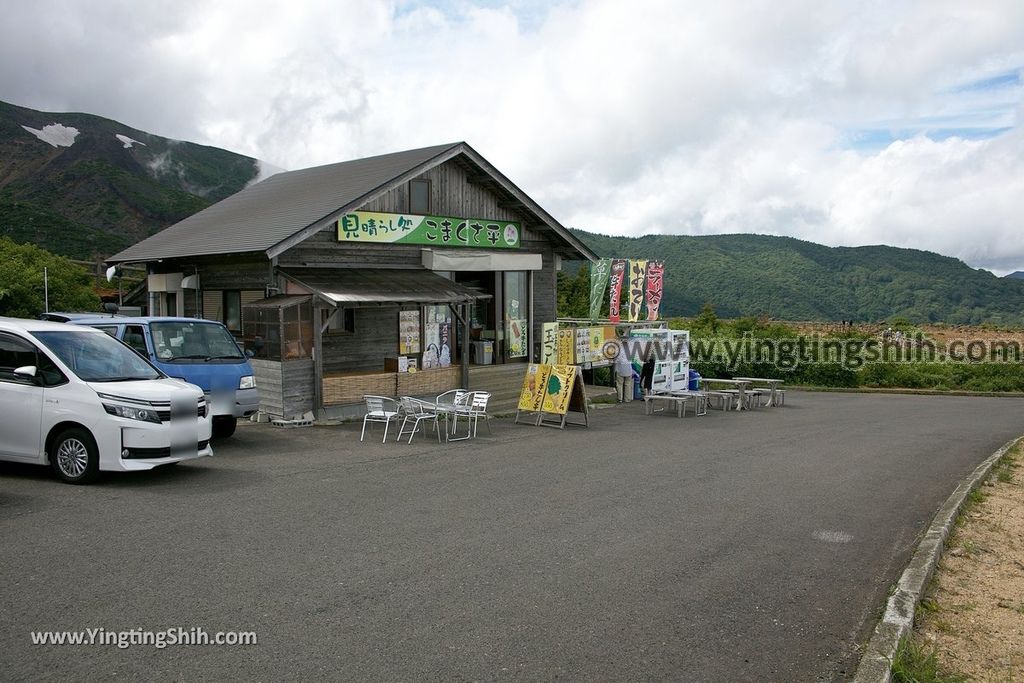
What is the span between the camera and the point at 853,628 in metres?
5.47

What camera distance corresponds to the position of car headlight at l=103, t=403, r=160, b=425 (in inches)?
348

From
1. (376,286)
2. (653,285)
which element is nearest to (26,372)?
(376,286)

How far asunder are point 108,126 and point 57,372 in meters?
91.8

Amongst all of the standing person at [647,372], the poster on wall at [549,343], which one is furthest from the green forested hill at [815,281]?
the poster on wall at [549,343]

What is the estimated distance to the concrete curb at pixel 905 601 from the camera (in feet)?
15.4

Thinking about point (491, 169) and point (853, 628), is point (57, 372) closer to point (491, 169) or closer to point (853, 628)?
point (853, 628)

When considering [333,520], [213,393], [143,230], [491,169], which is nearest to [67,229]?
[143,230]

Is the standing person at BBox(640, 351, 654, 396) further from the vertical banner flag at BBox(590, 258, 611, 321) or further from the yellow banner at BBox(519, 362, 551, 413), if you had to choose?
the yellow banner at BBox(519, 362, 551, 413)

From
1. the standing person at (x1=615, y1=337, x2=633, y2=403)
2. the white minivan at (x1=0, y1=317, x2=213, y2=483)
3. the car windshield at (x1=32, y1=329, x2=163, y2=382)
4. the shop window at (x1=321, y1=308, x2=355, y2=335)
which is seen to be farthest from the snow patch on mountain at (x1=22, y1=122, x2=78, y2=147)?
the white minivan at (x1=0, y1=317, x2=213, y2=483)

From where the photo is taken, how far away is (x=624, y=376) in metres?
20.5

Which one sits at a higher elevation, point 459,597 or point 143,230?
point 143,230

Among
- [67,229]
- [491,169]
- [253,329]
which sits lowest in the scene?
[253,329]

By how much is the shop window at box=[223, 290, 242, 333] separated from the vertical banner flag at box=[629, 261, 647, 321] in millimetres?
10025

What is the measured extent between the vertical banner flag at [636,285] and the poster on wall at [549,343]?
9.17 feet
